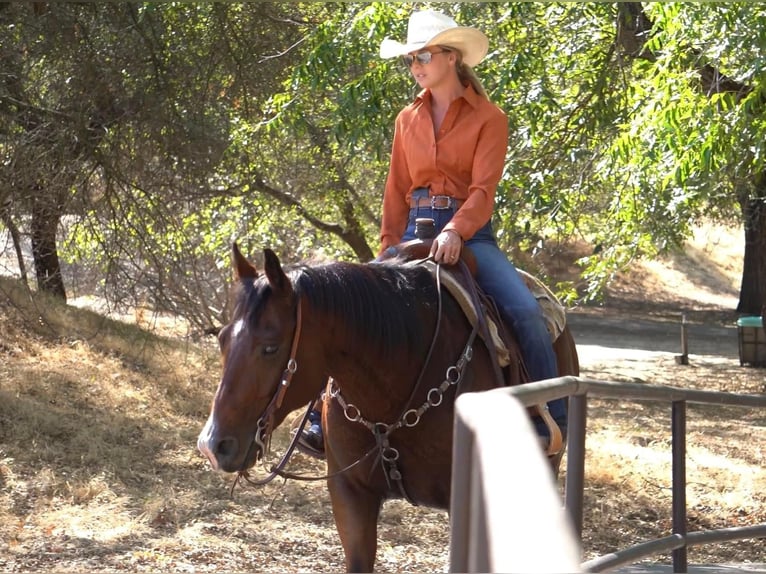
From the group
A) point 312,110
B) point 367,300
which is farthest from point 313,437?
point 312,110

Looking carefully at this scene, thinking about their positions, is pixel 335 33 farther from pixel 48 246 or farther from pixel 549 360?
pixel 549 360

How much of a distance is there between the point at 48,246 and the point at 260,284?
6.92m

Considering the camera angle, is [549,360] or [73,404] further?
[73,404]

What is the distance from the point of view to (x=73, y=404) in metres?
10.4

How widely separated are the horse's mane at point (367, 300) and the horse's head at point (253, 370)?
0.03 m

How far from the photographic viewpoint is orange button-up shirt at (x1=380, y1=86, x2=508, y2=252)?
5.08 m

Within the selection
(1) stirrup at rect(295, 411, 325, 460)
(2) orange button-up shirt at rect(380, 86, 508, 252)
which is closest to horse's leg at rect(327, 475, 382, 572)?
(1) stirrup at rect(295, 411, 325, 460)

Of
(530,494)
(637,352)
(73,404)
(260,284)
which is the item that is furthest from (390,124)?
(637,352)

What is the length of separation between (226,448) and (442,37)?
2.14 metres

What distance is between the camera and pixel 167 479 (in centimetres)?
906

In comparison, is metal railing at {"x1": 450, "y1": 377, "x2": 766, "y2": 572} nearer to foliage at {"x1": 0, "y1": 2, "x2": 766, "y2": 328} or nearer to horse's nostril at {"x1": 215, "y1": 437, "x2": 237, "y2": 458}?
horse's nostril at {"x1": 215, "y1": 437, "x2": 237, "y2": 458}

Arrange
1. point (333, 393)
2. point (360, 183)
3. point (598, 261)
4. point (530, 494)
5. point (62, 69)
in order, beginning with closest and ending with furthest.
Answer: point (530, 494)
point (333, 393)
point (62, 69)
point (598, 261)
point (360, 183)

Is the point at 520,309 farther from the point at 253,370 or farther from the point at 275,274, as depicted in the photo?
the point at 253,370

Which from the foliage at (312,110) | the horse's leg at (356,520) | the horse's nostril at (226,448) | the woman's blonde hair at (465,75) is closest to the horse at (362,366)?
the horse's leg at (356,520)
